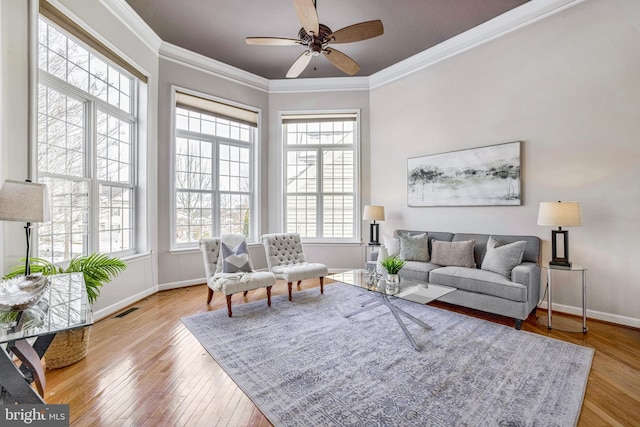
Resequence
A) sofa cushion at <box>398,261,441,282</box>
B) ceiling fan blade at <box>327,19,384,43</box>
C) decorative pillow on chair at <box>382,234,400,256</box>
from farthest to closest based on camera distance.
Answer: decorative pillow on chair at <box>382,234,400,256</box>, sofa cushion at <box>398,261,441,282</box>, ceiling fan blade at <box>327,19,384,43</box>

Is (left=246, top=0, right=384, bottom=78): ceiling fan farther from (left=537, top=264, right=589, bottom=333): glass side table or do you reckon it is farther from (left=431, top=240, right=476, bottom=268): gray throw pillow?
(left=537, top=264, right=589, bottom=333): glass side table

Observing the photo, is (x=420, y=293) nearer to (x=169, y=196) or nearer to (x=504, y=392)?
(x=504, y=392)

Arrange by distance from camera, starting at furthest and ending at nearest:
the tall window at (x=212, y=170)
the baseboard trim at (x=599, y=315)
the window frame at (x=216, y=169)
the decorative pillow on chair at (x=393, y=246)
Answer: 1. the tall window at (x=212, y=170)
2. the window frame at (x=216, y=169)
3. the decorative pillow on chair at (x=393, y=246)
4. the baseboard trim at (x=599, y=315)

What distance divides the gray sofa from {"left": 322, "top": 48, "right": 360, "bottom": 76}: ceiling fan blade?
2601 mm

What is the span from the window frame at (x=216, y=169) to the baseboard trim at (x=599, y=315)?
4.49 m

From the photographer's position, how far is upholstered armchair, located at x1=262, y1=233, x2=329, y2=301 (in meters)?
3.81

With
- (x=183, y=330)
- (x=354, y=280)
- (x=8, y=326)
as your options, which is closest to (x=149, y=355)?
(x=183, y=330)

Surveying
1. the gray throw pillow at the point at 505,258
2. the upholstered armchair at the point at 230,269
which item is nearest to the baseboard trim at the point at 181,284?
the upholstered armchair at the point at 230,269

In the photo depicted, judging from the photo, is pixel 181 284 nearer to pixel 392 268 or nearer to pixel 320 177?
pixel 320 177

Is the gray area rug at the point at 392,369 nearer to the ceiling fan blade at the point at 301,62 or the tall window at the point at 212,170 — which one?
the tall window at the point at 212,170

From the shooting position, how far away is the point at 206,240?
3830 millimetres

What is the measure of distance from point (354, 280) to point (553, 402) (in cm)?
191

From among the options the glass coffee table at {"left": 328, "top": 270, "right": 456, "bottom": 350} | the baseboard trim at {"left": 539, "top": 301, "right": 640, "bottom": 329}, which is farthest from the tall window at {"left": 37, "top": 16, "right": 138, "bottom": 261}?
the baseboard trim at {"left": 539, "top": 301, "right": 640, "bottom": 329}

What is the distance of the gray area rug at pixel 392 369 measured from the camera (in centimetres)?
170
